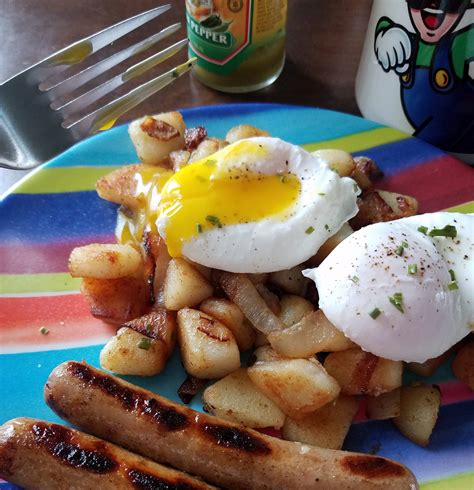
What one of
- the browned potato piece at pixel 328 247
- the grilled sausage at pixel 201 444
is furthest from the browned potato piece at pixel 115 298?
the browned potato piece at pixel 328 247

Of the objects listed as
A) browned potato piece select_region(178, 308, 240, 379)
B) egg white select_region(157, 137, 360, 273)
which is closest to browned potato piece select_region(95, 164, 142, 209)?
egg white select_region(157, 137, 360, 273)

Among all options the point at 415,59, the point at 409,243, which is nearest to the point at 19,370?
the point at 409,243

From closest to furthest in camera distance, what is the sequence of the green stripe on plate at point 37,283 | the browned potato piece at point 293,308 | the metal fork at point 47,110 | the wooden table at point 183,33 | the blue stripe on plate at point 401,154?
the browned potato piece at point 293,308 → the green stripe on plate at point 37,283 → the metal fork at point 47,110 → the blue stripe on plate at point 401,154 → the wooden table at point 183,33

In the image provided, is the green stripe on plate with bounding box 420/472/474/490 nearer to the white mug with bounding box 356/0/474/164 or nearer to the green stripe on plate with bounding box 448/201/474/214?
the green stripe on plate with bounding box 448/201/474/214

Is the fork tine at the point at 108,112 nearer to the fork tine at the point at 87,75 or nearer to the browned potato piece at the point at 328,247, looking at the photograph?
the fork tine at the point at 87,75

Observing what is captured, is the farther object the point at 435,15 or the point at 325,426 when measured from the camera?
the point at 435,15

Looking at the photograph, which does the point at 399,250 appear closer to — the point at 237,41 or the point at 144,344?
the point at 144,344

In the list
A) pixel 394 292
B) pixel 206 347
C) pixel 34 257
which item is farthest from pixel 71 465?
pixel 394 292
